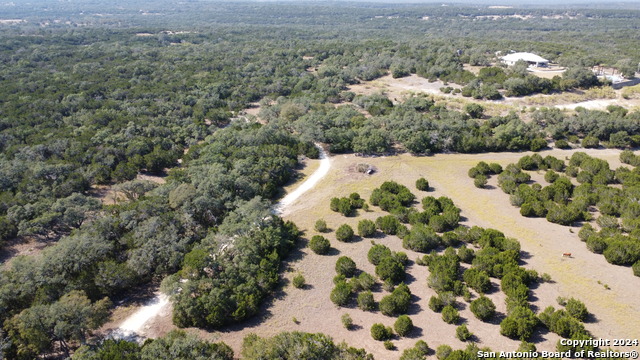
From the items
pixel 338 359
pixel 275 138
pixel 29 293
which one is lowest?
pixel 338 359

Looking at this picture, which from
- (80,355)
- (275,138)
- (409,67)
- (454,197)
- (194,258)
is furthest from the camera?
(409,67)

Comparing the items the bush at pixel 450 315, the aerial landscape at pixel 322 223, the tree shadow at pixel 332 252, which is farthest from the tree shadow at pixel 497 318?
the tree shadow at pixel 332 252

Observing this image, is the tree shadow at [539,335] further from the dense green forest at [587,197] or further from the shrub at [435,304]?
the dense green forest at [587,197]

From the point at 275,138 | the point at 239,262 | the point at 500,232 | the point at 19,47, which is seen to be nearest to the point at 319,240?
the point at 239,262

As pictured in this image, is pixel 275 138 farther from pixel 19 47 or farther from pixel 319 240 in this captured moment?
pixel 19 47

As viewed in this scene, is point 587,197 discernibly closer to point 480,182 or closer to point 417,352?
point 480,182

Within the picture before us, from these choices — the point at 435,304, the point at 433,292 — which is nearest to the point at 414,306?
the point at 435,304

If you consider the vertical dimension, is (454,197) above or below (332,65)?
below
